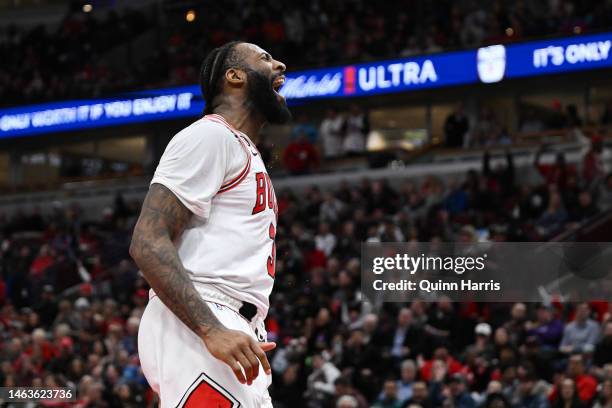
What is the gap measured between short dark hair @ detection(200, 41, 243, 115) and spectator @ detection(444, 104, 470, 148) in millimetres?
18298

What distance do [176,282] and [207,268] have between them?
7.3 inches

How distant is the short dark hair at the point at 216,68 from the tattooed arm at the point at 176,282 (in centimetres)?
55

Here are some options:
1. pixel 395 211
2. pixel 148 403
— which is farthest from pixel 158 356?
pixel 395 211

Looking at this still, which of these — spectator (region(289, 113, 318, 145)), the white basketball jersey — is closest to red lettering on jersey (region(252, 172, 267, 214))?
the white basketball jersey

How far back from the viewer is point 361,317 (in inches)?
536

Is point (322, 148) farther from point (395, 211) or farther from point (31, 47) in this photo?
point (31, 47)

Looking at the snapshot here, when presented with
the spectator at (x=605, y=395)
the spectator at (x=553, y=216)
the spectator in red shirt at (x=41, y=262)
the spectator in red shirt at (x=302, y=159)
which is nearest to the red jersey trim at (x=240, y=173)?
the spectator at (x=605, y=395)

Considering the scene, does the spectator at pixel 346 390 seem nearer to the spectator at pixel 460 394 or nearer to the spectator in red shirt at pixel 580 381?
the spectator at pixel 460 394

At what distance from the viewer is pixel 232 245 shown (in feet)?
11.6

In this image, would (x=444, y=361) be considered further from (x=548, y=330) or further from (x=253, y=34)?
(x=253, y=34)

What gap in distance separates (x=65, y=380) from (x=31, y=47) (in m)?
17.4

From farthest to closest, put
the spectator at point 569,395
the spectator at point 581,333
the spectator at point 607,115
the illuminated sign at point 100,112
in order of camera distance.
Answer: the illuminated sign at point 100,112 < the spectator at point 607,115 < the spectator at point 581,333 < the spectator at point 569,395

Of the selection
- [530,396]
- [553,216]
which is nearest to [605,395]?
[530,396]

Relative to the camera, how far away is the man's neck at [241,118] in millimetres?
3771
